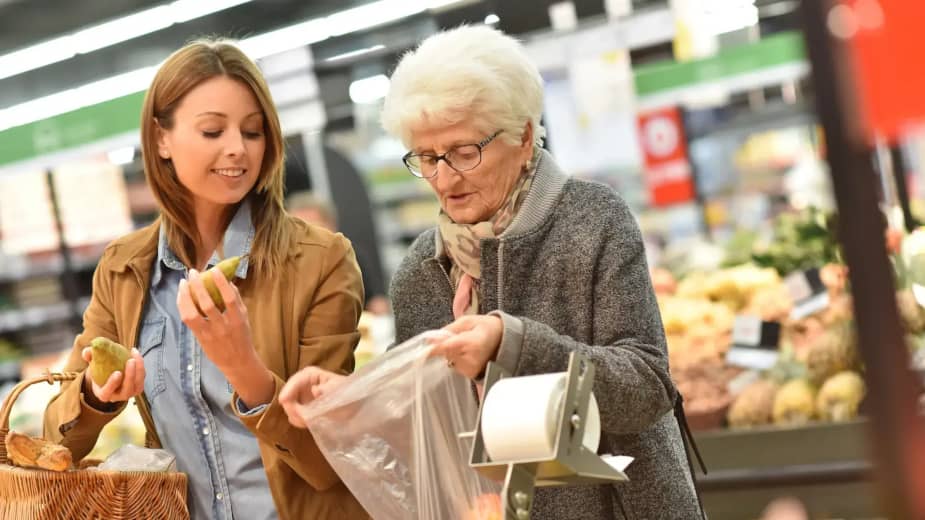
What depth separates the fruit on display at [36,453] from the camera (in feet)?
6.08

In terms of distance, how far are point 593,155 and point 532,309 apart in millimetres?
3570

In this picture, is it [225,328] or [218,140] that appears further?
[218,140]

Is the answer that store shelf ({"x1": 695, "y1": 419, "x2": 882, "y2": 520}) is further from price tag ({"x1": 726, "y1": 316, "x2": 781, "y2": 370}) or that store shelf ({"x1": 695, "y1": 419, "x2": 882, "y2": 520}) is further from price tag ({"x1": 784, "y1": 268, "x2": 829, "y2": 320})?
price tag ({"x1": 784, "y1": 268, "x2": 829, "y2": 320})

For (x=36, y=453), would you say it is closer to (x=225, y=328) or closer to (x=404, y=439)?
(x=225, y=328)

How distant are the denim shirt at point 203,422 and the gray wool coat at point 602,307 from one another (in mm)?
497

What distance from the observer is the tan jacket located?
1.88 metres

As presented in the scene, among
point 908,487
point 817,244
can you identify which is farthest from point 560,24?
point 908,487

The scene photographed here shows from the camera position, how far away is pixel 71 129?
618 cm

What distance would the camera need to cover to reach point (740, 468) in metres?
3.68

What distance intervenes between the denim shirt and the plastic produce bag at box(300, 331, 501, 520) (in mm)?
226

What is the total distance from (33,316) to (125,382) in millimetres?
6243

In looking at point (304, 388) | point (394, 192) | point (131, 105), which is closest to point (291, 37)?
point (131, 105)

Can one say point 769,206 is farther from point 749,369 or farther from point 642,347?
point 642,347

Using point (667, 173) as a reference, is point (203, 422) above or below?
below
